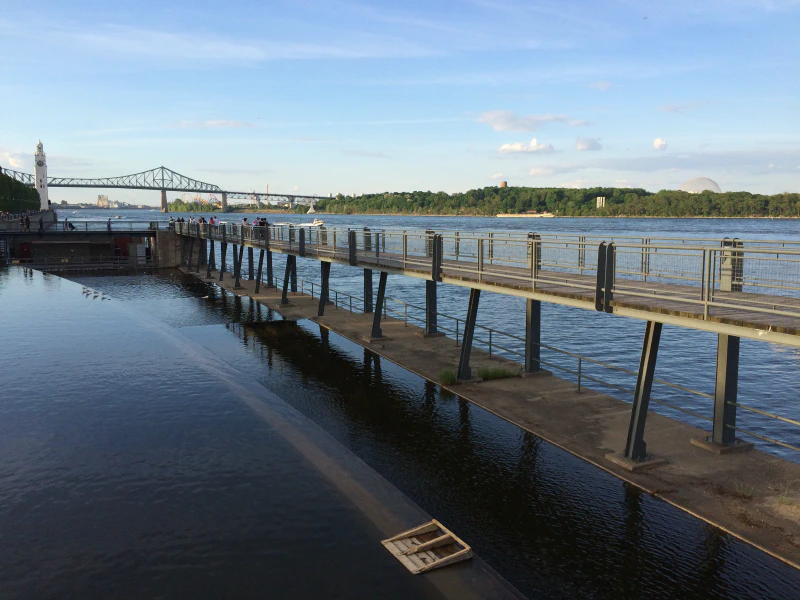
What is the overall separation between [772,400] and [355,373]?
14.5 m

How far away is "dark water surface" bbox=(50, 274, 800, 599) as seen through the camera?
31.0 feet

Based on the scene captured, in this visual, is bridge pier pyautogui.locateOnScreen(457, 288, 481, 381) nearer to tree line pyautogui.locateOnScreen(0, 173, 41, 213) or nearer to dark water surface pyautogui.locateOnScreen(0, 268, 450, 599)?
dark water surface pyautogui.locateOnScreen(0, 268, 450, 599)

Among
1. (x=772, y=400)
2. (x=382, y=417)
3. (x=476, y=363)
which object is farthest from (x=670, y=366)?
(x=382, y=417)

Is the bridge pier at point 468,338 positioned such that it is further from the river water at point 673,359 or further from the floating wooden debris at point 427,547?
the floating wooden debris at point 427,547

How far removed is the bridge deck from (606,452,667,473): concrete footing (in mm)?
2991

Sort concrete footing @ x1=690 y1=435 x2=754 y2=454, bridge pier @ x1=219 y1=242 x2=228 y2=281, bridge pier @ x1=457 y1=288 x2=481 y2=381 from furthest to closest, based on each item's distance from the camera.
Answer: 1. bridge pier @ x1=219 y1=242 x2=228 y2=281
2. bridge pier @ x1=457 y1=288 x2=481 y2=381
3. concrete footing @ x1=690 y1=435 x2=754 y2=454

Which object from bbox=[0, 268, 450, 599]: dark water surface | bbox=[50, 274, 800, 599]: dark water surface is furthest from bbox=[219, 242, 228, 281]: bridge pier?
bbox=[50, 274, 800, 599]: dark water surface

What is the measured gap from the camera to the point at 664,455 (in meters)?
13.3

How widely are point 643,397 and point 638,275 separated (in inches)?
229

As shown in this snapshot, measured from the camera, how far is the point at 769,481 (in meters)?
12.0

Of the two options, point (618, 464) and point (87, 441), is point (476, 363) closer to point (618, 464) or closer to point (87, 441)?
point (618, 464)

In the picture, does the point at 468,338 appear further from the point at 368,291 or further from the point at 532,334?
the point at 368,291

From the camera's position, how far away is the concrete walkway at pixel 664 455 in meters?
10.6

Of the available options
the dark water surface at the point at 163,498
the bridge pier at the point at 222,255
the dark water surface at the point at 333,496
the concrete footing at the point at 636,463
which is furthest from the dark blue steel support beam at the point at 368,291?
the concrete footing at the point at 636,463
